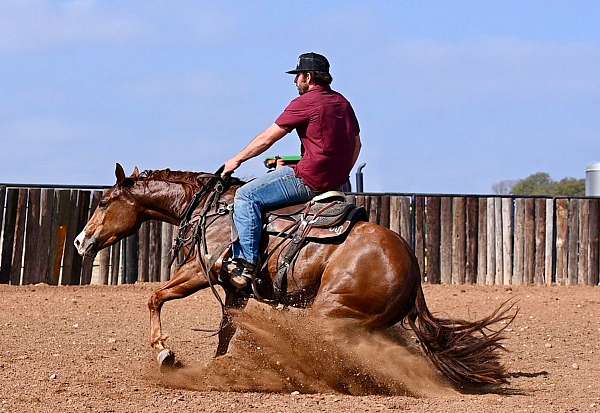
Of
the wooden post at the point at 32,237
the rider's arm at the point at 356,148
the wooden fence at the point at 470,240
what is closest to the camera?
the rider's arm at the point at 356,148

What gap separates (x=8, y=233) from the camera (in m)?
16.1

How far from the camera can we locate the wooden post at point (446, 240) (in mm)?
17969

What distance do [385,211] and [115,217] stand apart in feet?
30.3

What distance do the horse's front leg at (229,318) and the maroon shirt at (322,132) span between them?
101 cm

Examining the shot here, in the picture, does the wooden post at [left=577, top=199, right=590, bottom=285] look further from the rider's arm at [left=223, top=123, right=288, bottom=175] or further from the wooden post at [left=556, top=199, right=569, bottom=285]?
the rider's arm at [left=223, top=123, right=288, bottom=175]

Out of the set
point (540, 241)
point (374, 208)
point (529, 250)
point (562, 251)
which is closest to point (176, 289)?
point (374, 208)

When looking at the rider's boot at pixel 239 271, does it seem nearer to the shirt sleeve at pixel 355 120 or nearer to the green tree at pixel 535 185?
the shirt sleeve at pixel 355 120

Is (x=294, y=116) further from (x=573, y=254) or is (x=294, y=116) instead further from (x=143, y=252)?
(x=573, y=254)

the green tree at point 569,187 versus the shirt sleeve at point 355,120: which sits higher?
the green tree at point 569,187

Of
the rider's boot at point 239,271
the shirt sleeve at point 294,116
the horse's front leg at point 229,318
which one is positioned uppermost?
the shirt sleeve at point 294,116

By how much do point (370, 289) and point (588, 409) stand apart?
5.21ft

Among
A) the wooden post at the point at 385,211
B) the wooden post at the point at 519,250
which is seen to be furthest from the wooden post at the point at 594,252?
the wooden post at the point at 385,211

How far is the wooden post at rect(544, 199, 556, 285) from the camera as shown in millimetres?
18250

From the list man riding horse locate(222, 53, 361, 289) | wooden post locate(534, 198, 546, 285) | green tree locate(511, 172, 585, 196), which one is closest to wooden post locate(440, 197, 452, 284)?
wooden post locate(534, 198, 546, 285)
